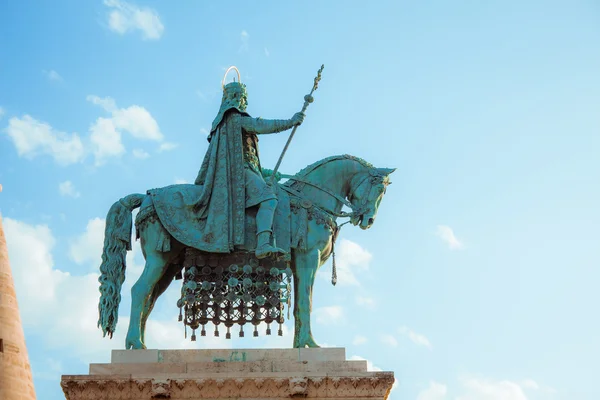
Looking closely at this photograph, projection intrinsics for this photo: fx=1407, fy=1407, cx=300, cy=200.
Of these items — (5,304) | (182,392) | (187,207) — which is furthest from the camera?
(5,304)

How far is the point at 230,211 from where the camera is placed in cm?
2283

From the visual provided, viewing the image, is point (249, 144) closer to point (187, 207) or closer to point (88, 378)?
point (187, 207)

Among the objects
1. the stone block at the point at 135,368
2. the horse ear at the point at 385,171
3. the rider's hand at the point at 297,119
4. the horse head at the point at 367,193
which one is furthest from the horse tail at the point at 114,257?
the horse ear at the point at 385,171

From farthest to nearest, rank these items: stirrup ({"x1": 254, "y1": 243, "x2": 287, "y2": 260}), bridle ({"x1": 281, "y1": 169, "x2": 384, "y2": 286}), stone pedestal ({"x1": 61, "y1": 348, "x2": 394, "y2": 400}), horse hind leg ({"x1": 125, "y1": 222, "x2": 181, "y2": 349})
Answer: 1. bridle ({"x1": 281, "y1": 169, "x2": 384, "y2": 286})
2. horse hind leg ({"x1": 125, "y1": 222, "x2": 181, "y2": 349})
3. stirrup ({"x1": 254, "y1": 243, "x2": 287, "y2": 260})
4. stone pedestal ({"x1": 61, "y1": 348, "x2": 394, "y2": 400})

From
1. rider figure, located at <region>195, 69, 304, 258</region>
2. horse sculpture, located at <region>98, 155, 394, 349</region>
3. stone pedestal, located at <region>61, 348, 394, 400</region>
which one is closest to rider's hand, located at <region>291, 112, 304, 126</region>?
rider figure, located at <region>195, 69, 304, 258</region>

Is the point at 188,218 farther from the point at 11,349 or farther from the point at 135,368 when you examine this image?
the point at 11,349

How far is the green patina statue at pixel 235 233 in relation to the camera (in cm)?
2252

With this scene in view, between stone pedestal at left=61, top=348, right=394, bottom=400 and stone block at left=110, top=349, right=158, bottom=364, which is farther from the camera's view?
stone block at left=110, top=349, right=158, bottom=364

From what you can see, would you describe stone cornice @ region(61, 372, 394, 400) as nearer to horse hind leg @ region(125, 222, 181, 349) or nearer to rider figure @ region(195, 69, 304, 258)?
horse hind leg @ region(125, 222, 181, 349)

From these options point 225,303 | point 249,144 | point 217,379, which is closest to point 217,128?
point 249,144

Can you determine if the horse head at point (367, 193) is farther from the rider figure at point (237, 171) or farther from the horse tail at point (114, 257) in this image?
the horse tail at point (114, 257)

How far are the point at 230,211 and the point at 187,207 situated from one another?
0.71 meters

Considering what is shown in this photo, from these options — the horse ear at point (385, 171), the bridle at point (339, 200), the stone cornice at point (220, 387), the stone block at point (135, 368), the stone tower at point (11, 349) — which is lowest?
the stone cornice at point (220, 387)

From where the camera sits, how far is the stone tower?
23859 mm
